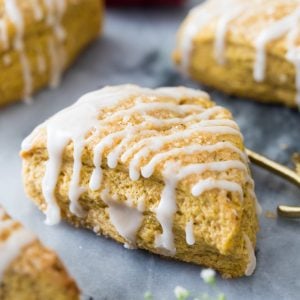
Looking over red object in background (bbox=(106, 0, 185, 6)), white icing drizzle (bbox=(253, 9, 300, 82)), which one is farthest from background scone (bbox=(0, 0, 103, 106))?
white icing drizzle (bbox=(253, 9, 300, 82))

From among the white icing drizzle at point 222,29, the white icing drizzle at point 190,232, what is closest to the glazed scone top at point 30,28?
the white icing drizzle at point 222,29

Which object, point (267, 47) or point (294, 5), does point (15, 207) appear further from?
point (294, 5)

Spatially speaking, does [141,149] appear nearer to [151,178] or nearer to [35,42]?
[151,178]

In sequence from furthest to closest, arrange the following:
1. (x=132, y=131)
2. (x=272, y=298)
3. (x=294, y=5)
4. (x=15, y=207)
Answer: (x=294, y=5)
(x=15, y=207)
(x=132, y=131)
(x=272, y=298)

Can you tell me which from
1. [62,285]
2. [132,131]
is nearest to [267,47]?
[132,131]

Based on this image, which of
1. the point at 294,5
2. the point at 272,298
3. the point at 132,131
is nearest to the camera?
the point at 272,298

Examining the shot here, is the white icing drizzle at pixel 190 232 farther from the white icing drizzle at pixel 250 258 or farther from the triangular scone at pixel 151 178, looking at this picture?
the white icing drizzle at pixel 250 258

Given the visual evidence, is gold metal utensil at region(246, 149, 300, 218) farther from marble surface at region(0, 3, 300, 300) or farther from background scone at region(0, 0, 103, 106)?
background scone at region(0, 0, 103, 106)
